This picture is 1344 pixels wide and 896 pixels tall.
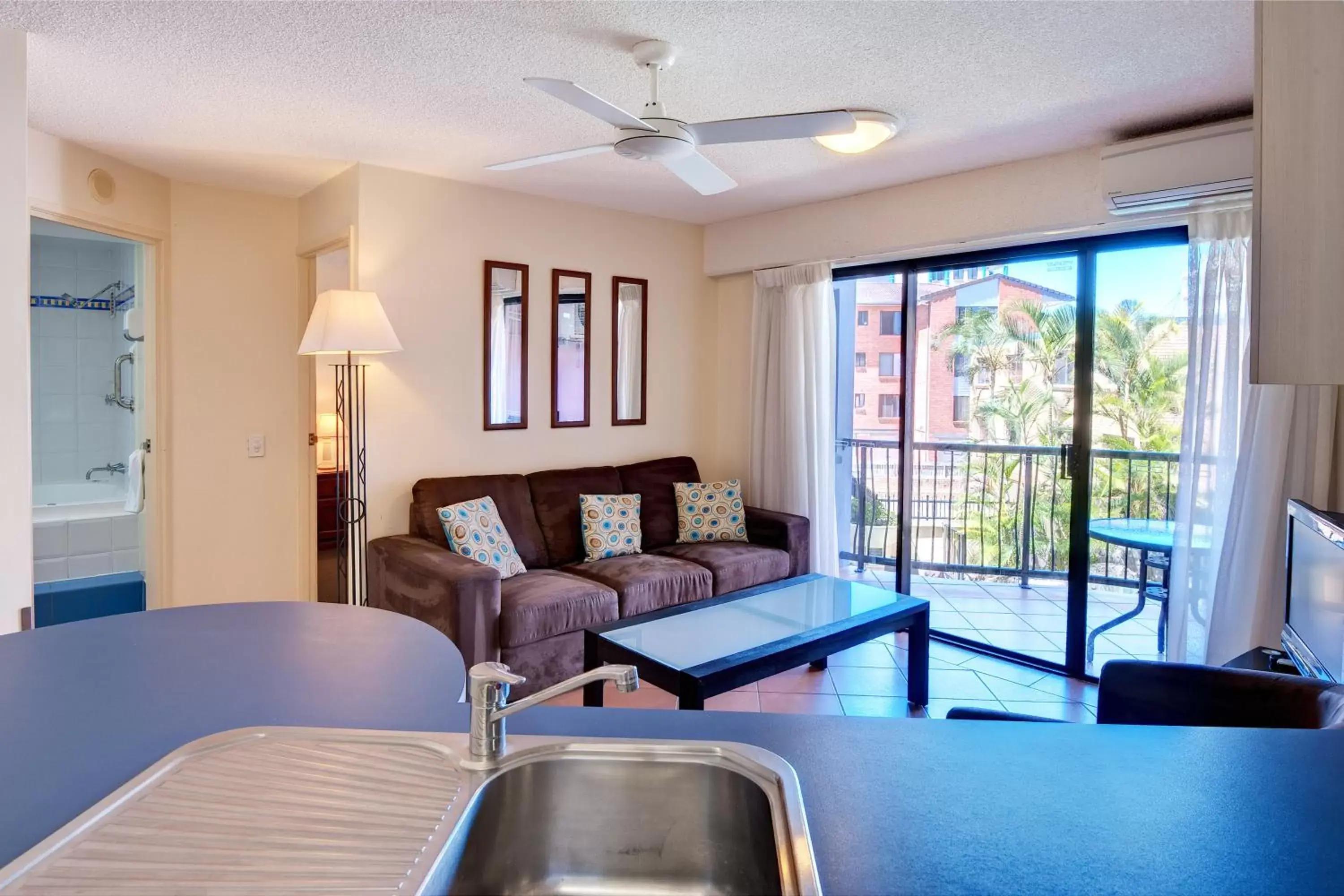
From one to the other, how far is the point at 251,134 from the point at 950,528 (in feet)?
13.3

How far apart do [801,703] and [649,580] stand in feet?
2.94

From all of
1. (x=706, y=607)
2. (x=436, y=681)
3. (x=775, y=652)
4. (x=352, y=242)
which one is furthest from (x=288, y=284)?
(x=436, y=681)

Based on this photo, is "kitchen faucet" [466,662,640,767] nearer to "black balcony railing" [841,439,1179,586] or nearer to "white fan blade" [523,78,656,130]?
"white fan blade" [523,78,656,130]

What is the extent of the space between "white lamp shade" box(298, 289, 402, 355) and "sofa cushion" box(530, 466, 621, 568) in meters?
1.16

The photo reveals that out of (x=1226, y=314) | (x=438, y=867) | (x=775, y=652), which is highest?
(x=1226, y=314)

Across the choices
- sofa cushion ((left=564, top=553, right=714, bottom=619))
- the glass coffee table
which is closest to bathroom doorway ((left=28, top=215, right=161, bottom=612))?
sofa cushion ((left=564, top=553, right=714, bottom=619))

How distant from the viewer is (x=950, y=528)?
451 centimetres

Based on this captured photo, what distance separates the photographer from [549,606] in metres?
3.38

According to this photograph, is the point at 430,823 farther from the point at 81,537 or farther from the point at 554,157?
the point at 81,537

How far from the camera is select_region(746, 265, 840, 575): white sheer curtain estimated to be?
456 cm

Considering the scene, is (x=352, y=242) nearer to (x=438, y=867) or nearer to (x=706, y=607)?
(x=706, y=607)

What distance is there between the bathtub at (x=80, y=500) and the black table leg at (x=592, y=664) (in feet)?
12.3

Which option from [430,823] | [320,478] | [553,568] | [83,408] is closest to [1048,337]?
[553,568]

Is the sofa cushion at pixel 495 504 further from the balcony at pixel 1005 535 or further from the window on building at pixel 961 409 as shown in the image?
the window on building at pixel 961 409
